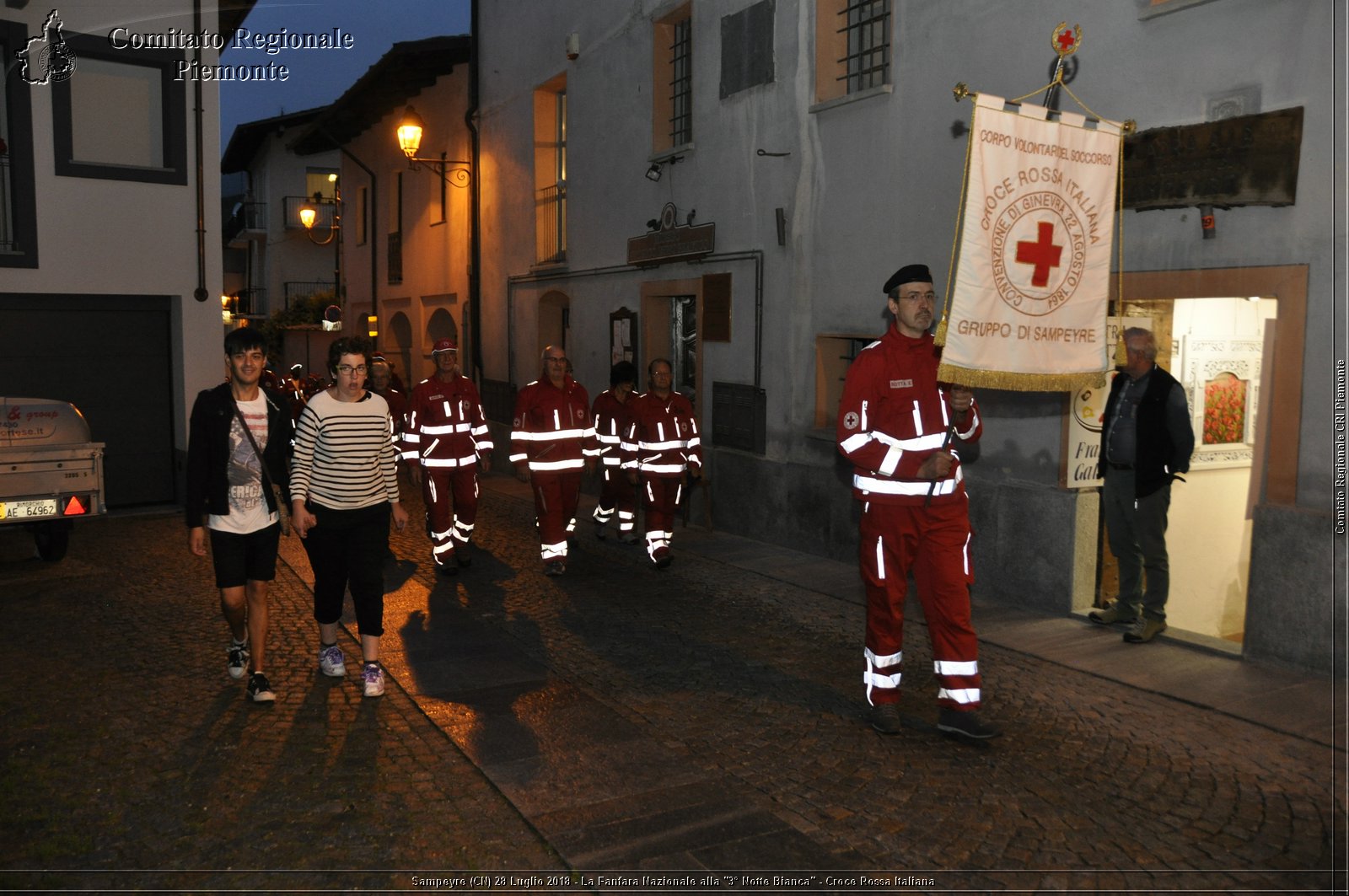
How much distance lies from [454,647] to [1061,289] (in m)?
4.56

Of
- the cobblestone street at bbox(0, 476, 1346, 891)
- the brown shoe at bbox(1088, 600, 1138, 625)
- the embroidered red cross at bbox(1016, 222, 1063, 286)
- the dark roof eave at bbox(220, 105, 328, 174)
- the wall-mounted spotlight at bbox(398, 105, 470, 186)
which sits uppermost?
the dark roof eave at bbox(220, 105, 328, 174)

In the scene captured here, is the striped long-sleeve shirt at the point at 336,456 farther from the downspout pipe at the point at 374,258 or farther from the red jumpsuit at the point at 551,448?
the downspout pipe at the point at 374,258

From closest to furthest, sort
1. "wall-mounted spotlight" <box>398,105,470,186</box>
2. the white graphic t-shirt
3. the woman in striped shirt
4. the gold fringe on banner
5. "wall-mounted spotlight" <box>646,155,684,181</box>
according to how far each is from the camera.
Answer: the gold fringe on banner < the white graphic t-shirt < the woman in striped shirt < "wall-mounted spotlight" <box>646,155,684,181</box> < "wall-mounted spotlight" <box>398,105,470,186</box>

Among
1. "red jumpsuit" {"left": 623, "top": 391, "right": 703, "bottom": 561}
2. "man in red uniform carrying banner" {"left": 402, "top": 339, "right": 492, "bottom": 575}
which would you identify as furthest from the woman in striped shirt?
"red jumpsuit" {"left": 623, "top": 391, "right": 703, "bottom": 561}

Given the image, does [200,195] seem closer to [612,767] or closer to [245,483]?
[245,483]

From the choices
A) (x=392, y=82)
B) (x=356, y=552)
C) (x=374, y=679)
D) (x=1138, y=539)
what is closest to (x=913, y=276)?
(x=1138, y=539)

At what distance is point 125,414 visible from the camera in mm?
15008

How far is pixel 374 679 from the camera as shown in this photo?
6.60 meters

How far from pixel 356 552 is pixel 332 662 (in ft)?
2.73

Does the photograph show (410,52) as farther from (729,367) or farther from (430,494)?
(430,494)

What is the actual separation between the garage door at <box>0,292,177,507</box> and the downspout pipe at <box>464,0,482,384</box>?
23.0 feet

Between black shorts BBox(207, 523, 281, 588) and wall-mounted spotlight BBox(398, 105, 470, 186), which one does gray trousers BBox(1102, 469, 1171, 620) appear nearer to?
black shorts BBox(207, 523, 281, 588)

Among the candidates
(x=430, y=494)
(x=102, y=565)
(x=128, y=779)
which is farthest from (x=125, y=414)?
(x=128, y=779)

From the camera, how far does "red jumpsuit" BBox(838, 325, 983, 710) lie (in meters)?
5.75
